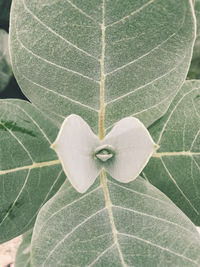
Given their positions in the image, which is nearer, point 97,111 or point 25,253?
point 97,111

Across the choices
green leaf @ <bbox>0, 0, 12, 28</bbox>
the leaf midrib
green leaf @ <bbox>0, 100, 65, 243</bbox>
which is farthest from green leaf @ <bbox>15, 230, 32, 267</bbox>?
green leaf @ <bbox>0, 0, 12, 28</bbox>

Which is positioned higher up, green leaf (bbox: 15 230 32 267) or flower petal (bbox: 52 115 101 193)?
flower petal (bbox: 52 115 101 193)

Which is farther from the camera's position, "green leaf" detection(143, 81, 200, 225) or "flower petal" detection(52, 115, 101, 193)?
"green leaf" detection(143, 81, 200, 225)

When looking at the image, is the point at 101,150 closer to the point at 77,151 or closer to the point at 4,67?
the point at 77,151

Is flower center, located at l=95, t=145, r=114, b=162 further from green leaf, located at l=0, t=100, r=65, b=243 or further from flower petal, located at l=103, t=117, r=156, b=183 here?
green leaf, located at l=0, t=100, r=65, b=243

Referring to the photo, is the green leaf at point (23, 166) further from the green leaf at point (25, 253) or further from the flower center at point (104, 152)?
the green leaf at point (25, 253)

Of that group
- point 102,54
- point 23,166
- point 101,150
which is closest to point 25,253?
point 23,166

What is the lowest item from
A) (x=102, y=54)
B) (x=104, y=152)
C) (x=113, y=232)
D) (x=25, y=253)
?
(x=25, y=253)

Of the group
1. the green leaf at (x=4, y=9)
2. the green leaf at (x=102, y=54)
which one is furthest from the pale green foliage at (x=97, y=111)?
the green leaf at (x=4, y=9)
